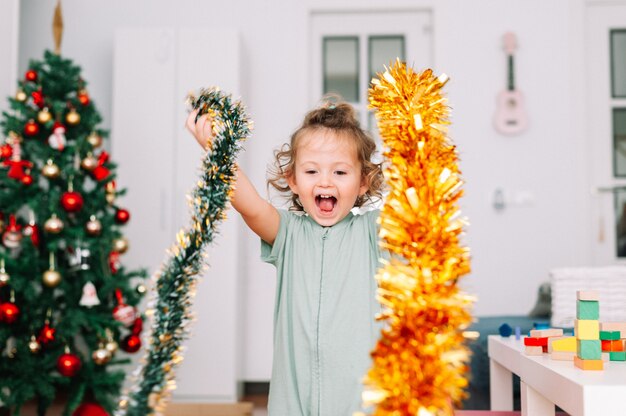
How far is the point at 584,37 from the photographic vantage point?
166 inches

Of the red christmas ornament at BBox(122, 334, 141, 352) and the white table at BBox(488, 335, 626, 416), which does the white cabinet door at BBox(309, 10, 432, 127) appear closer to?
the red christmas ornament at BBox(122, 334, 141, 352)

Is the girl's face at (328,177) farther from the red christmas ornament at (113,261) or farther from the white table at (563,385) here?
the red christmas ornament at (113,261)

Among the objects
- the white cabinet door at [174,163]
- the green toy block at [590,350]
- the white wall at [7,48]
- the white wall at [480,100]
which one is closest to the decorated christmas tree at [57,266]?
the white wall at [7,48]

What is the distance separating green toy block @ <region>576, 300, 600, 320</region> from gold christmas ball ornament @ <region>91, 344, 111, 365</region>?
232 centimetres

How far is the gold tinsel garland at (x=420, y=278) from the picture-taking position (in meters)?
0.54

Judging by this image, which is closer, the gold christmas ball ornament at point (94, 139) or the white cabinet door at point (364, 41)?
the gold christmas ball ornament at point (94, 139)

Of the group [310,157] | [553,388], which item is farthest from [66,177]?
[553,388]

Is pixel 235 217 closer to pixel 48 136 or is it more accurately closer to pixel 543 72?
pixel 48 136

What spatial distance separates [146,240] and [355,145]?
2603mm

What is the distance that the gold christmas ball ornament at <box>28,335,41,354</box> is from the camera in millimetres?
2957

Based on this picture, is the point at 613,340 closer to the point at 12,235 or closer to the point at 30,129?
the point at 12,235

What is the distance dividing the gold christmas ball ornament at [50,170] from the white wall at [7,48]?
0.58 metres

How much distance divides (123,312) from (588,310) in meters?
2.28

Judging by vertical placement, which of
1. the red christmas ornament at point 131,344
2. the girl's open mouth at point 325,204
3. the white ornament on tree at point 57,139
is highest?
the white ornament on tree at point 57,139
